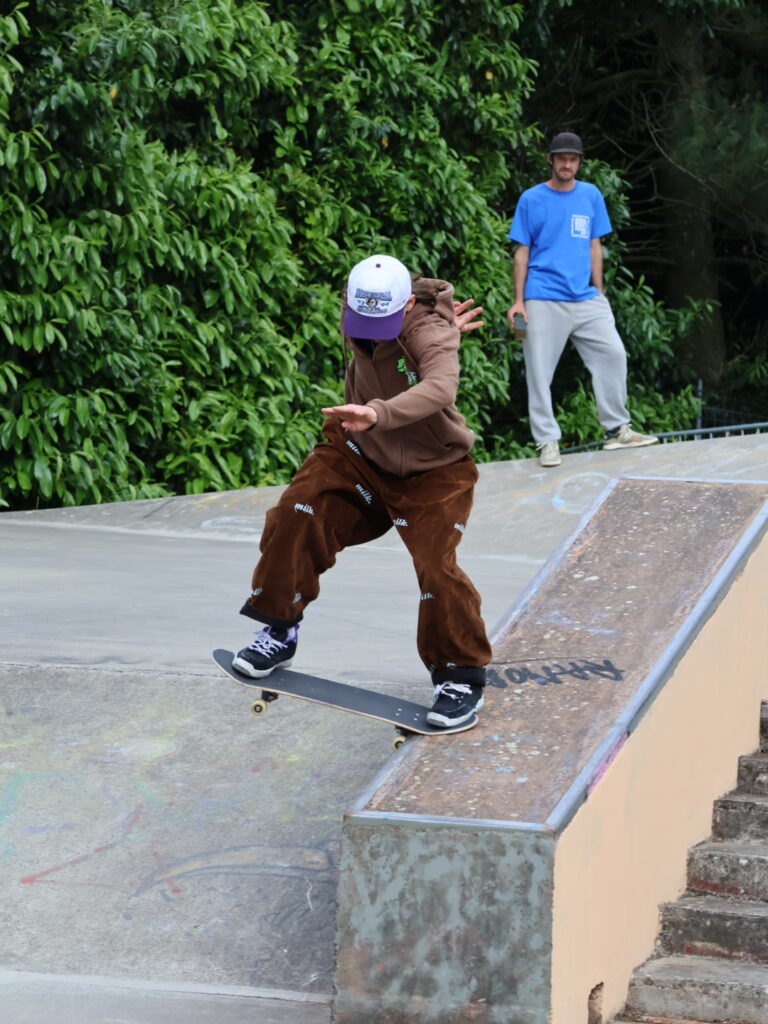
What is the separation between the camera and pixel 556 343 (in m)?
8.86

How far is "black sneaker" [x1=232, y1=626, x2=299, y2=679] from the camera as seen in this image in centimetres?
404

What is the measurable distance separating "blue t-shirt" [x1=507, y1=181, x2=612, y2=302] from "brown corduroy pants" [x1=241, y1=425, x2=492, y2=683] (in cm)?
475

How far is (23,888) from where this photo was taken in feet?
12.6

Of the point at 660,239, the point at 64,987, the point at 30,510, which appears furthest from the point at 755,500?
the point at 660,239

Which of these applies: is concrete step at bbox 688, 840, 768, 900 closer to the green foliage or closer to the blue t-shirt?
the blue t-shirt

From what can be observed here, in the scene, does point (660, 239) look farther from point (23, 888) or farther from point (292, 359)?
point (23, 888)

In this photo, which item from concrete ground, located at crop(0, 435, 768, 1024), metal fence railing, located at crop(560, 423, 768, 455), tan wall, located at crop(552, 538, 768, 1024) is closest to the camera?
tan wall, located at crop(552, 538, 768, 1024)

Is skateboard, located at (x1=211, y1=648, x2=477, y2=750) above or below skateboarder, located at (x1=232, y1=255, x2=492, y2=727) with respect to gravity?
below

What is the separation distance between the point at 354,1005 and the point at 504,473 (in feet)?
19.5

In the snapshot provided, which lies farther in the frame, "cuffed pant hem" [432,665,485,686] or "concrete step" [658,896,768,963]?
"concrete step" [658,896,768,963]

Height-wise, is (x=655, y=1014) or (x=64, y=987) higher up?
(x=64, y=987)

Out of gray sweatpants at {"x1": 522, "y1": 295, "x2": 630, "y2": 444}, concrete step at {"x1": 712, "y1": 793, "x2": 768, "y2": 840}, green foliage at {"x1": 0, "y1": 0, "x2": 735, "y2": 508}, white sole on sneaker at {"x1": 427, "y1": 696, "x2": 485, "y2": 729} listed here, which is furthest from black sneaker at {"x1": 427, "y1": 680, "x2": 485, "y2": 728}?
green foliage at {"x1": 0, "y1": 0, "x2": 735, "y2": 508}

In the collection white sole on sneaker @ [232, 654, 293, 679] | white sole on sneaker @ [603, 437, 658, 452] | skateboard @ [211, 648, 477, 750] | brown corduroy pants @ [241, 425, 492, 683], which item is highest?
brown corduroy pants @ [241, 425, 492, 683]

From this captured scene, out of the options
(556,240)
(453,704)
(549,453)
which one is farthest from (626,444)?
(453,704)
